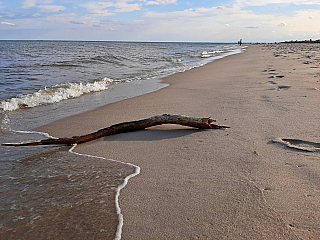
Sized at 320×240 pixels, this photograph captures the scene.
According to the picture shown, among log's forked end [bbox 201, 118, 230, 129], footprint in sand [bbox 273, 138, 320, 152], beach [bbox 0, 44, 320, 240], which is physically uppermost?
log's forked end [bbox 201, 118, 230, 129]

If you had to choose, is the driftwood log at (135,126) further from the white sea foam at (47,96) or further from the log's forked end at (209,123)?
the white sea foam at (47,96)

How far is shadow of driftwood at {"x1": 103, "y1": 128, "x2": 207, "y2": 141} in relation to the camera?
12.5ft

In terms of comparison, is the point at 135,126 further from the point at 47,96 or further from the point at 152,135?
the point at 47,96

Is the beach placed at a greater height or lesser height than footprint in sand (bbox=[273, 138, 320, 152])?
lesser

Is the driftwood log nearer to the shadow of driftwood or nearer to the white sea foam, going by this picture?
the shadow of driftwood

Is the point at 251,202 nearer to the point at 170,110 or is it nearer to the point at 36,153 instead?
the point at 36,153

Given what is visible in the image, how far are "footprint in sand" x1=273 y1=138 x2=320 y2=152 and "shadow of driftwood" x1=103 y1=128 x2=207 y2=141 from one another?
47.0 inches

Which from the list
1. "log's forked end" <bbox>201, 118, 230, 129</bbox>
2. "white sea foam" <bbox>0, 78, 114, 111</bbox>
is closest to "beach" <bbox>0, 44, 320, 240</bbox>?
"log's forked end" <bbox>201, 118, 230, 129</bbox>

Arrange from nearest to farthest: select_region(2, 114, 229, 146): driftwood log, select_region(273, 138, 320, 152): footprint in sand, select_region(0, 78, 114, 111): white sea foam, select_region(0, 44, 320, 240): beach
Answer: select_region(0, 44, 320, 240): beach, select_region(273, 138, 320, 152): footprint in sand, select_region(2, 114, 229, 146): driftwood log, select_region(0, 78, 114, 111): white sea foam

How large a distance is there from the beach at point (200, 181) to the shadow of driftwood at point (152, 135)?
0.05ft

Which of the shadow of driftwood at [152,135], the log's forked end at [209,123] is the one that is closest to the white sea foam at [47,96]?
the shadow of driftwood at [152,135]

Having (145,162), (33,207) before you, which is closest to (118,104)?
(145,162)

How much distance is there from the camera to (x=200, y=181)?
8.25 ft

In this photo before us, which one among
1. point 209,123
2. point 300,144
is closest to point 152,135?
point 209,123
